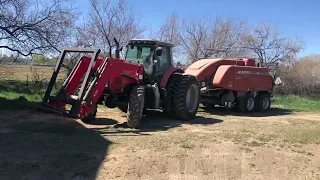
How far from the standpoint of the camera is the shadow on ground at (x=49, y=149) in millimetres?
5684

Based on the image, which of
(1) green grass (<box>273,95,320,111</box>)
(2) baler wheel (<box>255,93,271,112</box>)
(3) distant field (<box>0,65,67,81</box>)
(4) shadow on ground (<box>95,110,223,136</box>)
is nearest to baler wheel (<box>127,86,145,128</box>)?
(4) shadow on ground (<box>95,110,223,136</box>)

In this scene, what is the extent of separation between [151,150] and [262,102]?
10.4 m

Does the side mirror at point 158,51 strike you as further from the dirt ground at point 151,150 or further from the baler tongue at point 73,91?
the dirt ground at point 151,150

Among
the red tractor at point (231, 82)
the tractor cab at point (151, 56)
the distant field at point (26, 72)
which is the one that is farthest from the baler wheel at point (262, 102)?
the distant field at point (26, 72)

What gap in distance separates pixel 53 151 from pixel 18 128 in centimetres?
261

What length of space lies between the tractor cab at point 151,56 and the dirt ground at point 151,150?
1.46 meters

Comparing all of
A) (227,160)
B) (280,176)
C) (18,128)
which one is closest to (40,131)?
(18,128)

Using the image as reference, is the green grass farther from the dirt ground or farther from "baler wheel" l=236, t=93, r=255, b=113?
the dirt ground

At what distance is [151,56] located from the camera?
11258mm

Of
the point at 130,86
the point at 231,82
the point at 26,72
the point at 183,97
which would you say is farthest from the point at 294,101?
the point at 26,72

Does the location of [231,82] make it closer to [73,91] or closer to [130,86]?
[130,86]

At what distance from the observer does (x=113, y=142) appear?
25.5ft

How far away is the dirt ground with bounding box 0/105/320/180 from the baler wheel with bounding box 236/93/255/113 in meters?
4.52

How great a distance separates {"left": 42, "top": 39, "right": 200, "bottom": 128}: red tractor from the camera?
9.12 meters
